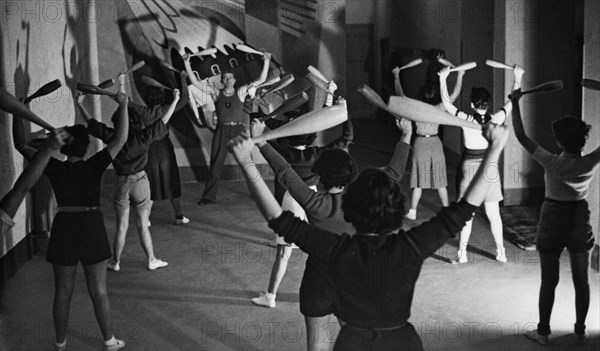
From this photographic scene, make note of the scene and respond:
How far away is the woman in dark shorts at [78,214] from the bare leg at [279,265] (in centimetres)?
131

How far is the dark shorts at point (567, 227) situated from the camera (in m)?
4.89

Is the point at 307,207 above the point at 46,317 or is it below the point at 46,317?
above

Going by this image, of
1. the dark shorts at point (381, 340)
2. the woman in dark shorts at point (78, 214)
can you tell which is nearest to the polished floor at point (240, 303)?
the woman in dark shorts at point (78, 214)

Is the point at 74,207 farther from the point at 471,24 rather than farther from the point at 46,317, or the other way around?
the point at 471,24

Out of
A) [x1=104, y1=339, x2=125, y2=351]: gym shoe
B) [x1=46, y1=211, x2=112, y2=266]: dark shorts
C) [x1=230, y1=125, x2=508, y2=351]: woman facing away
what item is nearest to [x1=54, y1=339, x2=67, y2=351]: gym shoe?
[x1=104, y1=339, x2=125, y2=351]: gym shoe

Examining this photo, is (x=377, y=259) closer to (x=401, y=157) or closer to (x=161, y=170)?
(x=401, y=157)

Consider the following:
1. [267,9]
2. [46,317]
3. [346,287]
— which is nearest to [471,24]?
[267,9]

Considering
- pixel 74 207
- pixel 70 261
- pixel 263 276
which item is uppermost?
pixel 74 207

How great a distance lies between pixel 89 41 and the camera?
1010cm

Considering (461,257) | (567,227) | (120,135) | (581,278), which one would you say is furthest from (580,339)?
(120,135)

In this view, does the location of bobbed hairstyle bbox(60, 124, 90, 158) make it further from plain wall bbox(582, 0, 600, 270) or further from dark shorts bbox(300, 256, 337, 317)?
plain wall bbox(582, 0, 600, 270)

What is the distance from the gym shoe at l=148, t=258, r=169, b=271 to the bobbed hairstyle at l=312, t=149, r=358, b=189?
3.10m

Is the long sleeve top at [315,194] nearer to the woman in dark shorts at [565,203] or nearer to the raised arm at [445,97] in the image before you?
the woman in dark shorts at [565,203]

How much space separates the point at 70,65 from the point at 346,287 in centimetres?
677
